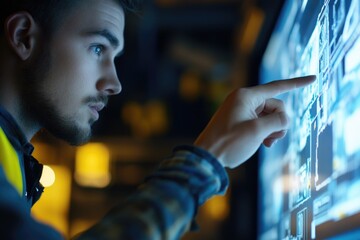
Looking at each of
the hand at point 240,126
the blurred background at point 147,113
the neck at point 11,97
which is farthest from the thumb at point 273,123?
the blurred background at point 147,113

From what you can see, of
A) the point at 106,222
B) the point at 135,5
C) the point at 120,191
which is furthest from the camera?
the point at 120,191

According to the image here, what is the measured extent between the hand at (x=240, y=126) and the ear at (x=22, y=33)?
50 centimetres

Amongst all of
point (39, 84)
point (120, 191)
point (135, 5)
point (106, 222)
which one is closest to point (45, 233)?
point (106, 222)

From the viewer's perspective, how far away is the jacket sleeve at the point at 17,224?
726mm

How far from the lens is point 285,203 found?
3.84ft

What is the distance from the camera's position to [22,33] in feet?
3.91

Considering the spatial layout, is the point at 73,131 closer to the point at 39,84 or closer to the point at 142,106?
the point at 39,84

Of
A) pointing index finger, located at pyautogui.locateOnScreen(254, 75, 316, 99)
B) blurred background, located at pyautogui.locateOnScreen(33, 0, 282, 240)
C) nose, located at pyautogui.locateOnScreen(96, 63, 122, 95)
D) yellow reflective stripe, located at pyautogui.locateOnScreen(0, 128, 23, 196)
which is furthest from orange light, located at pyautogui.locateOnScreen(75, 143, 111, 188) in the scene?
pointing index finger, located at pyautogui.locateOnScreen(254, 75, 316, 99)

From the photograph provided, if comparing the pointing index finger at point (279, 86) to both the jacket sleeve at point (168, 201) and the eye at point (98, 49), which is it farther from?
the eye at point (98, 49)

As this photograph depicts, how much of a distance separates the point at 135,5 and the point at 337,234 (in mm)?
832

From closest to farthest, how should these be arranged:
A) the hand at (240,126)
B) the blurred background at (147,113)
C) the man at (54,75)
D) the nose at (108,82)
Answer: the hand at (240,126) < the man at (54,75) < the nose at (108,82) < the blurred background at (147,113)

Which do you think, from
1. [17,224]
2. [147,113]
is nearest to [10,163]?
[17,224]

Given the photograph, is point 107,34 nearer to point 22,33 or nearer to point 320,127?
point 22,33

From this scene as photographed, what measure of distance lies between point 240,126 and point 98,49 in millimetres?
436
